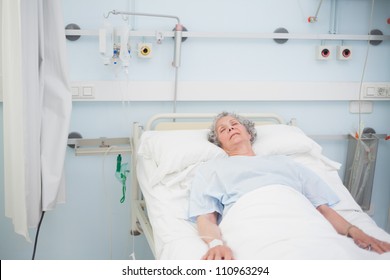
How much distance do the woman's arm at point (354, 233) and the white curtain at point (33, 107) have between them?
1194 mm

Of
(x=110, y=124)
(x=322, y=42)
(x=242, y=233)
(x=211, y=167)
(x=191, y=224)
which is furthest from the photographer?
(x=322, y=42)

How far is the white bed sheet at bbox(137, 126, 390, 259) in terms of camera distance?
1334 millimetres

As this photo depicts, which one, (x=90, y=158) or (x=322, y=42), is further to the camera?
(x=322, y=42)

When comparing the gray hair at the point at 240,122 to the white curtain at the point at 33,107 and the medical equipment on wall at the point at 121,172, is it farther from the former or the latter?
the white curtain at the point at 33,107

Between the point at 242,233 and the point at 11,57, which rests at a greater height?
the point at 11,57

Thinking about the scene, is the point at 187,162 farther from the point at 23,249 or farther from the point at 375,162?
the point at 375,162

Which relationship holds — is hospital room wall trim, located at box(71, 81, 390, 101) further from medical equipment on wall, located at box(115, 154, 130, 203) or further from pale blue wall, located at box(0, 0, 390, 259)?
medical equipment on wall, located at box(115, 154, 130, 203)

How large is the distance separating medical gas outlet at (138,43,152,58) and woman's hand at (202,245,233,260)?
1.19m

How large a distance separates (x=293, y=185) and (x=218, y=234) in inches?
16.7

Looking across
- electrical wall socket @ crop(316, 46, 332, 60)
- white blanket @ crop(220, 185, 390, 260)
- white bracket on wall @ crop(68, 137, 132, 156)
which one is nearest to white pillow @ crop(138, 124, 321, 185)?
white bracket on wall @ crop(68, 137, 132, 156)

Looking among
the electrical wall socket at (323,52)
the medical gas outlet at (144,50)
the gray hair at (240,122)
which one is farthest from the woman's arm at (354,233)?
the medical gas outlet at (144,50)

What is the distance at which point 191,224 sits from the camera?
1.70 m

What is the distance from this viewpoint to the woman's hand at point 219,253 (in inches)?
54.2

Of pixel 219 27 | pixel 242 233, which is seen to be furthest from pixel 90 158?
pixel 242 233
